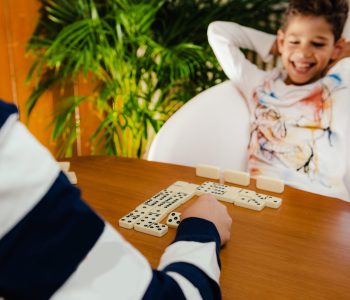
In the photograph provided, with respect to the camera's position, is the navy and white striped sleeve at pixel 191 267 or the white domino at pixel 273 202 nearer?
the navy and white striped sleeve at pixel 191 267

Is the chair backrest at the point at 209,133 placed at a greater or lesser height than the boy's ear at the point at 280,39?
lesser

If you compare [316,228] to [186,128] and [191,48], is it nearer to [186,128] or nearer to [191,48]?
[186,128]

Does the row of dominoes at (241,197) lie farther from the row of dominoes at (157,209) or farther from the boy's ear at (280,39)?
the boy's ear at (280,39)

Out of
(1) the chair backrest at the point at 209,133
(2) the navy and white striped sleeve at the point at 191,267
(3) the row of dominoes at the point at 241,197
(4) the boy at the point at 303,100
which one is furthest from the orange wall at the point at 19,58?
(2) the navy and white striped sleeve at the point at 191,267

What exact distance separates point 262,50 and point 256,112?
0.34 metres

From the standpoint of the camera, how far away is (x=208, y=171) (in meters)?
1.03

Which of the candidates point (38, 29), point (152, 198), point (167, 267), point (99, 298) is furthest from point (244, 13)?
point (99, 298)

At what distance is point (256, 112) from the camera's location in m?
1.37

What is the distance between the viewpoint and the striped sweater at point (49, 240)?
339 mm

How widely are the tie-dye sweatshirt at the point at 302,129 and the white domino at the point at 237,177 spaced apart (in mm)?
327

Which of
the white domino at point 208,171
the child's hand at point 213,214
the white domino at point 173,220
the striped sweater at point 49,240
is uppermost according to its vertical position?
the striped sweater at point 49,240

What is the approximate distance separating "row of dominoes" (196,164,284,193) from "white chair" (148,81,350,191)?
0.77ft

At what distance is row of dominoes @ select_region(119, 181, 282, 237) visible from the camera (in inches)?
29.0

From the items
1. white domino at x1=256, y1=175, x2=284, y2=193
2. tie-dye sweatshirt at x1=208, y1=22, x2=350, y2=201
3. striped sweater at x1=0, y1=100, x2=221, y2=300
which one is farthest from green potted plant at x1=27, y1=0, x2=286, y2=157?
striped sweater at x1=0, y1=100, x2=221, y2=300
